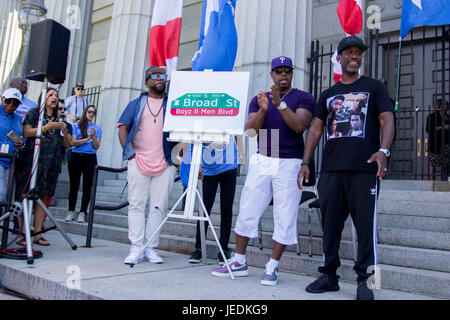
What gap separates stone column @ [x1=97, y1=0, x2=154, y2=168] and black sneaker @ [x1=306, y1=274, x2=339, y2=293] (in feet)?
23.3

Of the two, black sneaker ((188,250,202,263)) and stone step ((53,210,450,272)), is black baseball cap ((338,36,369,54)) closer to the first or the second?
stone step ((53,210,450,272))

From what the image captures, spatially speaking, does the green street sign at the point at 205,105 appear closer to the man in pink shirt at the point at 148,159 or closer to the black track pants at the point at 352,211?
the man in pink shirt at the point at 148,159

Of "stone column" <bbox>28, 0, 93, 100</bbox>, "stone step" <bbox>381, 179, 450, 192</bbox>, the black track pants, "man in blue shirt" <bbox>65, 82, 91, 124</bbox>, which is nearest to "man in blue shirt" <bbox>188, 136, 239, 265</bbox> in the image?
the black track pants

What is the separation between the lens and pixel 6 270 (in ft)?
12.2

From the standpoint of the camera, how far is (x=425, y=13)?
6.28 m

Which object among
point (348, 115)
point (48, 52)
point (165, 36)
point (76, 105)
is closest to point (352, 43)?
point (348, 115)

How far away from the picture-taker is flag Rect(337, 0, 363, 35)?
668cm

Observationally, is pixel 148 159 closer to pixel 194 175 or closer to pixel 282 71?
pixel 194 175

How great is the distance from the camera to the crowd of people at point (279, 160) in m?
3.13

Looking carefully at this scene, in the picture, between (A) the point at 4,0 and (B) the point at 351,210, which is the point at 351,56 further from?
(A) the point at 4,0

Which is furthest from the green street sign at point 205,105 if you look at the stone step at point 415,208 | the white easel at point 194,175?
the stone step at point 415,208

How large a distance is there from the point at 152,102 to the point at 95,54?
11.1 m

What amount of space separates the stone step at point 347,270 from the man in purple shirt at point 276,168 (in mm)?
582

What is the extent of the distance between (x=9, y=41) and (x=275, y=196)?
1671cm
